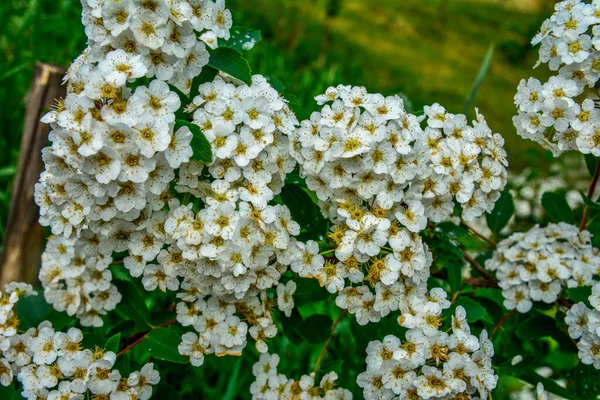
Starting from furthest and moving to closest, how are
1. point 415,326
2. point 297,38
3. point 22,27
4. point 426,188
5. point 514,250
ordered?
point 297,38
point 22,27
point 514,250
point 426,188
point 415,326

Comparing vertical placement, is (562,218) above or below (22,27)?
above

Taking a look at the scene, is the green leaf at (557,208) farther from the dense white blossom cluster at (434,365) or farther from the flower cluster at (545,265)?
the dense white blossom cluster at (434,365)

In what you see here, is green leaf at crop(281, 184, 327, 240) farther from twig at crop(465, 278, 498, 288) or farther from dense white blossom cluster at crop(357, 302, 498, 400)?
twig at crop(465, 278, 498, 288)

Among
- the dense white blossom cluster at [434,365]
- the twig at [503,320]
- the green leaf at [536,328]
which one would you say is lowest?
the twig at [503,320]

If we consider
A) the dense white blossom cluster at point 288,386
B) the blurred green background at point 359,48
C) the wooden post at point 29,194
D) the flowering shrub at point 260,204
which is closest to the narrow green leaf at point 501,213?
the flowering shrub at point 260,204

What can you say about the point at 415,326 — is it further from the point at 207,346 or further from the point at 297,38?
the point at 297,38

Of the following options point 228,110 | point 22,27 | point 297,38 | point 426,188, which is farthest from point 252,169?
point 297,38

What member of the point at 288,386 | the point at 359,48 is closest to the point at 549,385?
the point at 288,386
